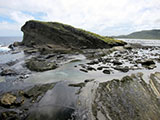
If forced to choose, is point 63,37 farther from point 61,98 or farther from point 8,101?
point 8,101

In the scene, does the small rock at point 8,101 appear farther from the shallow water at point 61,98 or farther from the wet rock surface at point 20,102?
the shallow water at point 61,98

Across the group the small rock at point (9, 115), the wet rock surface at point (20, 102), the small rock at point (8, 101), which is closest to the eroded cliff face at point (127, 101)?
the wet rock surface at point (20, 102)

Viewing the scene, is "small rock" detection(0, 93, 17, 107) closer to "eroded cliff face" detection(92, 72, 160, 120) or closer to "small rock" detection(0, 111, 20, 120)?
"small rock" detection(0, 111, 20, 120)

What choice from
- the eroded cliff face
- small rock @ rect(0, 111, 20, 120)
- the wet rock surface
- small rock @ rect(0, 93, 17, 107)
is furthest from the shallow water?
small rock @ rect(0, 93, 17, 107)

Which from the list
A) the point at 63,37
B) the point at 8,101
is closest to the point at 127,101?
the point at 8,101

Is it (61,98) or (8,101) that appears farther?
(61,98)

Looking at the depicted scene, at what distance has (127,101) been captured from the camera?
12047 mm

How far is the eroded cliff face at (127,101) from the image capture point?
9984 mm

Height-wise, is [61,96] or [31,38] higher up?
[31,38]

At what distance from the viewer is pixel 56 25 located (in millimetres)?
69812

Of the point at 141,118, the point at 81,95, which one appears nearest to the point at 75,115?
the point at 81,95

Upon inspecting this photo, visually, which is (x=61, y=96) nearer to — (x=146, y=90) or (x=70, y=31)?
(x=146, y=90)

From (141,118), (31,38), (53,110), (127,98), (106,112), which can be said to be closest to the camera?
(141,118)

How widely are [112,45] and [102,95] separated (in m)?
59.2
